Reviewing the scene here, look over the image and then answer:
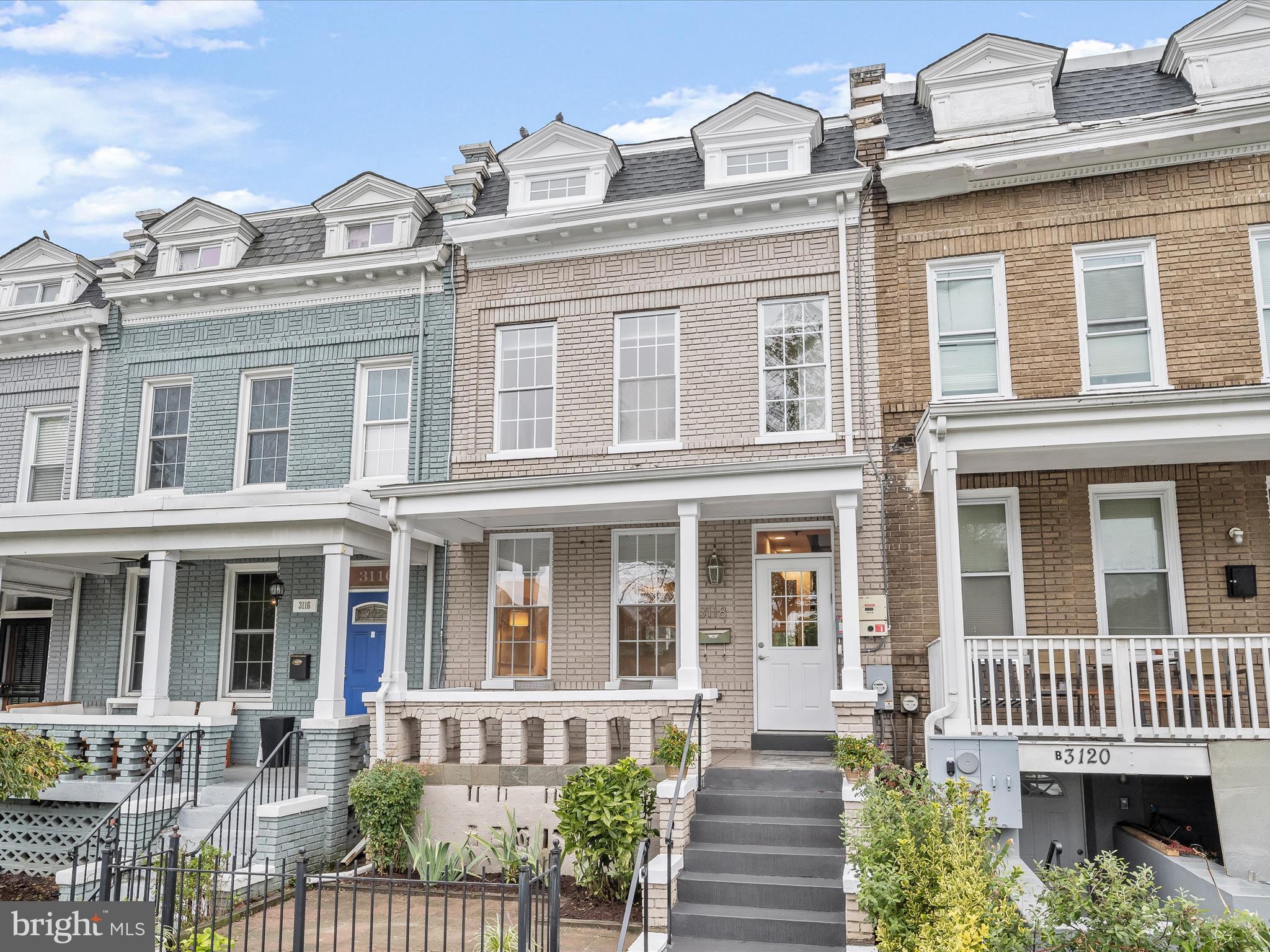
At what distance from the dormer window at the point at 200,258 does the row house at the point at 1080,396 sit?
10001 millimetres

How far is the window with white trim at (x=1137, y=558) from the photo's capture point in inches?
418

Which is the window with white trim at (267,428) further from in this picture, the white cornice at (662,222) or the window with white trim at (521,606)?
the window with white trim at (521,606)

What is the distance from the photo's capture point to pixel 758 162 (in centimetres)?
1299

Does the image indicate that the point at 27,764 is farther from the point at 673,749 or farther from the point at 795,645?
the point at 795,645

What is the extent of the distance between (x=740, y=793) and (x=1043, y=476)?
16.6ft

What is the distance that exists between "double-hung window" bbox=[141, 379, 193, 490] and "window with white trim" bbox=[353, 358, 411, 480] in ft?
9.81

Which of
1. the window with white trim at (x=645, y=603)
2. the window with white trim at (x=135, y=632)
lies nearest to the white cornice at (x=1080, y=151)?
the window with white trim at (x=645, y=603)

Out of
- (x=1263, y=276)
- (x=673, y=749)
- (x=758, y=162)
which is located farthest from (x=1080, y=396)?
(x=673, y=749)

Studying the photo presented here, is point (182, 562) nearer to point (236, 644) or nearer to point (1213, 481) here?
point (236, 644)

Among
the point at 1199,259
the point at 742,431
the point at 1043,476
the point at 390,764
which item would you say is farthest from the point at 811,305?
the point at 390,764

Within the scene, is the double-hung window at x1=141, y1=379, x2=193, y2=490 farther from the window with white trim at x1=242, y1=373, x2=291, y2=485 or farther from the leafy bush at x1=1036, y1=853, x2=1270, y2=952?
the leafy bush at x1=1036, y1=853, x2=1270, y2=952

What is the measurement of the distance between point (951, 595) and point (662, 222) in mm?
6318

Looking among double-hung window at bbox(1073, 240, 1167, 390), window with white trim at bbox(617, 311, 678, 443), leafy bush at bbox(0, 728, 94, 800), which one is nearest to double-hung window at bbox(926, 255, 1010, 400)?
double-hung window at bbox(1073, 240, 1167, 390)
